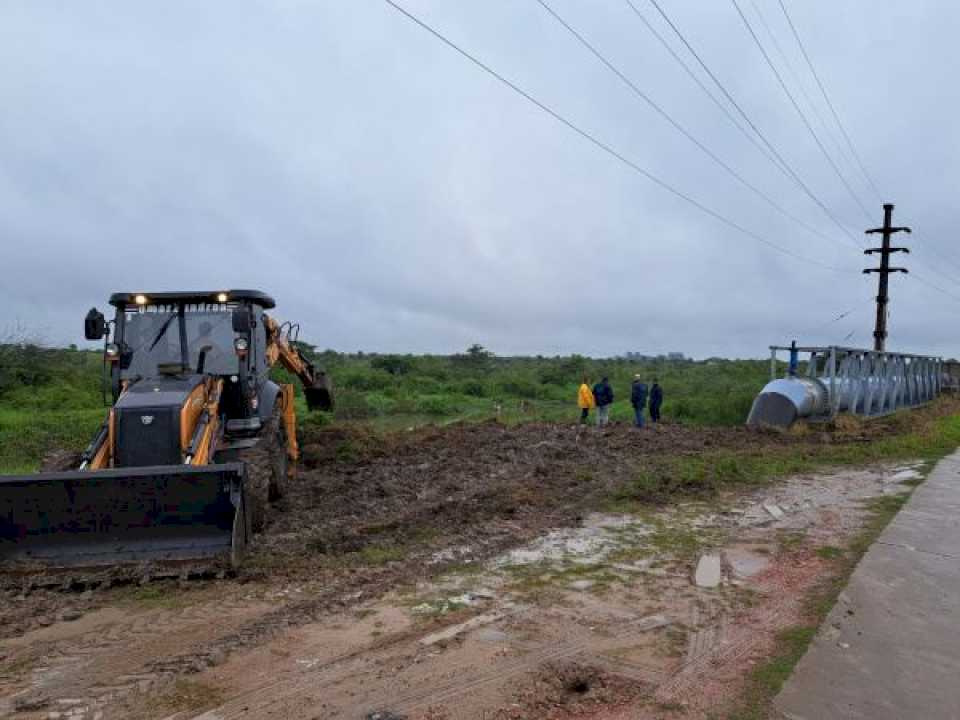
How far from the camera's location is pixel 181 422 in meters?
7.61

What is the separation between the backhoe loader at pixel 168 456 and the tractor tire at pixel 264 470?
0.02 metres

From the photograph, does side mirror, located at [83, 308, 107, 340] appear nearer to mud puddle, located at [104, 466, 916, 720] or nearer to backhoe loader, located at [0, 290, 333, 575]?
backhoe loader, located at [0, 290, 333, 575]

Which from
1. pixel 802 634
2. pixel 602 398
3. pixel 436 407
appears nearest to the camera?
pixel 802 634

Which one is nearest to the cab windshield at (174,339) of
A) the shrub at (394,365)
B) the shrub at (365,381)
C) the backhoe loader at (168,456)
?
the backhoe loader at (168,456)

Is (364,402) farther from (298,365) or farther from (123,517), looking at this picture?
(123,517)

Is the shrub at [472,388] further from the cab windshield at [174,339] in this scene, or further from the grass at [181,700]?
the grass at [181,700]

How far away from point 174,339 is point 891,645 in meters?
8.34

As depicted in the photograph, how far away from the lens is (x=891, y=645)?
5266 mm

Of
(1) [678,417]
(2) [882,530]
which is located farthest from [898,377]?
(2) [882,530]

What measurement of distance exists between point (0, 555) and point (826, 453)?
49.4ft

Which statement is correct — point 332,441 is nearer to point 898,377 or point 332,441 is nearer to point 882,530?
point 882,530

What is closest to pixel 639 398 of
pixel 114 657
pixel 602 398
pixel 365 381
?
pixel 602 398

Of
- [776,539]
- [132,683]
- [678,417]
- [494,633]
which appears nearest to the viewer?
[132,683]

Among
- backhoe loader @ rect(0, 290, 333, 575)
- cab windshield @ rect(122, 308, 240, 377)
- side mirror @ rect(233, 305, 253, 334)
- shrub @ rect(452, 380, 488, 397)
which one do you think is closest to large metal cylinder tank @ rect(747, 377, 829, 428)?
backhoe loader @ rect(0, 290, 333, 575)
